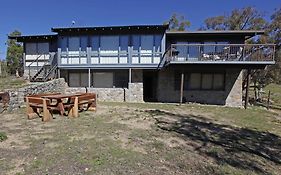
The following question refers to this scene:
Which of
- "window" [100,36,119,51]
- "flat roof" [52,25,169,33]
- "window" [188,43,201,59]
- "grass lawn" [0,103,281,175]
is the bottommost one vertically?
"grass lawn" [0,103,281,175]

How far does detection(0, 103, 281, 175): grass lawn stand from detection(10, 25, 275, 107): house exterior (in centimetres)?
871

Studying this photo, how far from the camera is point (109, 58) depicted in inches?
698

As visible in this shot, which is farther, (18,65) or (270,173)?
(18,65)

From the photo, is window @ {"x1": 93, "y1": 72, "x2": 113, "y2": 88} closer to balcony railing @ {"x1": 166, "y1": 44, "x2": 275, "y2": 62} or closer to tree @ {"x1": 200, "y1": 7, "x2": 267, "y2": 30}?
balcony railing @ {"x1": 166, "y1": 44, "x2": 275, "y2": 62}

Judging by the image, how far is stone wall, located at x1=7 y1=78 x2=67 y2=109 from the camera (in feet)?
34.4

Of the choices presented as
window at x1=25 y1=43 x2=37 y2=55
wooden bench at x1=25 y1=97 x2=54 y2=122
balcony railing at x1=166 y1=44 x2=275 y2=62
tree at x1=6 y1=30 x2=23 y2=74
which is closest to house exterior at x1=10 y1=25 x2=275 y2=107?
balcony railing at x1=166 y1=44 x2=275 y2=62

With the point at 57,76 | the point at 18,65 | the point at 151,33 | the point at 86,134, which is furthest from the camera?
the point at 18,65

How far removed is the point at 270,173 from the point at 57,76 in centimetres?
1719

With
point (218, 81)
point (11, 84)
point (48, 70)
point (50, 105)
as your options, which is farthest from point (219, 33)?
point (11, 84)

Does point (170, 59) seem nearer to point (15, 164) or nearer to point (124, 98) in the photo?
point (124, 98)

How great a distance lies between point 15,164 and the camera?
468cm

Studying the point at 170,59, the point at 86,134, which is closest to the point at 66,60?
the point at 170,59

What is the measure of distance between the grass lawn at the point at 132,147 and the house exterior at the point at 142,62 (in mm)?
8708

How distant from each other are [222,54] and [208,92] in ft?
11.0
